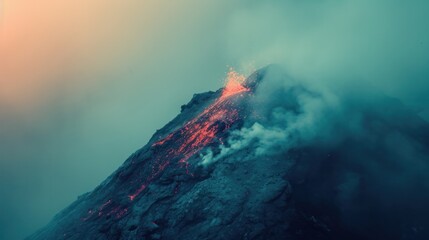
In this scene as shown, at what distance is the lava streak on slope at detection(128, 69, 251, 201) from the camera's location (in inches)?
1216

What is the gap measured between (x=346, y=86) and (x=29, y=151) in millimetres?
206084

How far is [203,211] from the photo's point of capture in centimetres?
2348

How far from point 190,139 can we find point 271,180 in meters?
11.7

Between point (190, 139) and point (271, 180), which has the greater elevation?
point (190, 139)

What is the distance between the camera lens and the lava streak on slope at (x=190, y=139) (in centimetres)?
3088

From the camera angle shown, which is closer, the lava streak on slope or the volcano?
the volcano

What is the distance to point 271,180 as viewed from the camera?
24.9 m

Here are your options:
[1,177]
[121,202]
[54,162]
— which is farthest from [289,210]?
[54,162]

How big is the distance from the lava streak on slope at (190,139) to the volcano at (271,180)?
14 centimetres

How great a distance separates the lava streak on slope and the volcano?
0.47 feet

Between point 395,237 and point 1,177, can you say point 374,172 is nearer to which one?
point 395,237

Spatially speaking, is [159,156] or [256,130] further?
[159,156]

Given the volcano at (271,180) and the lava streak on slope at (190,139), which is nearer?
the volcano at (271,180)

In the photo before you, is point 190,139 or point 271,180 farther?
point 190,139
